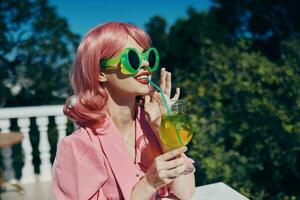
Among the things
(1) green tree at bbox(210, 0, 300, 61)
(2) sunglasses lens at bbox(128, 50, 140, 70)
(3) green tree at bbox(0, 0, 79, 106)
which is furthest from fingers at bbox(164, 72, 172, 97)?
(1) green tree at bbox(210, 0, 300, 61)

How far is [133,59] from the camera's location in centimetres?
148

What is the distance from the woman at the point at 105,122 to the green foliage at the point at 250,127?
125cm

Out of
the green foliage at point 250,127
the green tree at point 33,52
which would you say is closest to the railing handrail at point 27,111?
the green foliage at point 250,127

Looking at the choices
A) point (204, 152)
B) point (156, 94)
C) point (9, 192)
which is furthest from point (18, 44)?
point (156, 94)

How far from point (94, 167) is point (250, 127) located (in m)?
1.85

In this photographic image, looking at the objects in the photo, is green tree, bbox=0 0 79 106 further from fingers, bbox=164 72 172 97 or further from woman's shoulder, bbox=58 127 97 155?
woman's shoulder, bbox=58 127 97 155

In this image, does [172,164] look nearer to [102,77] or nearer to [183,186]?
[183,186]

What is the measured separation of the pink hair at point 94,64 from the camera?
1.51m

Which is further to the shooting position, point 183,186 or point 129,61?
point 183,186

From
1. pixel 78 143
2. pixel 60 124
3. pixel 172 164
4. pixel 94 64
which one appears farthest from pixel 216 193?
pixel 60 124

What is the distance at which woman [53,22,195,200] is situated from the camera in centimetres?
148

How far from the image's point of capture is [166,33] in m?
12.9

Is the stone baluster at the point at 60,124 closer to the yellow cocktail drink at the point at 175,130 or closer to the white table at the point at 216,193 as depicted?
the white table at the point at 216,193

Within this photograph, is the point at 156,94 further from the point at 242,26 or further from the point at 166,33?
the point at 166,33
